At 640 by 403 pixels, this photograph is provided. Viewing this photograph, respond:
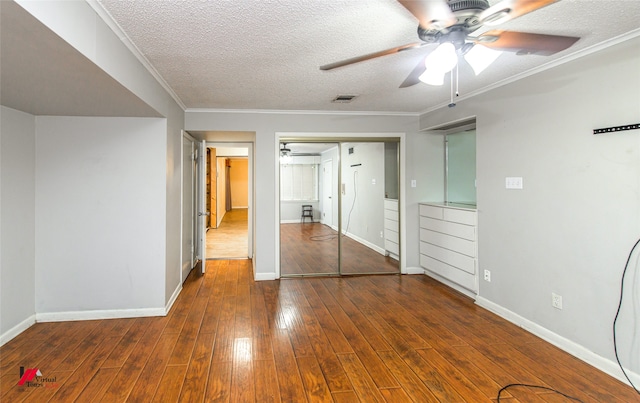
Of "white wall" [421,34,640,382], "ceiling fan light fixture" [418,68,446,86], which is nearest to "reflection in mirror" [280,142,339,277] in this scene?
"white wall" [421,34,640,382]

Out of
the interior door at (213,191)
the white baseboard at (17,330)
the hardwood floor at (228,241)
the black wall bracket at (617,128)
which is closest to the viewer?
the black wall bracket at (617,128)

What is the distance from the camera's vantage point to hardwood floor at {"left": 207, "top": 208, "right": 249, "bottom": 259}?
253 inches

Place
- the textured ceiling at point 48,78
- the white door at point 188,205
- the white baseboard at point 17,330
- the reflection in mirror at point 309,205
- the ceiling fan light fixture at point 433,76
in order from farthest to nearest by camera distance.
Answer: the reflection in mirror at point 309,205 → the white door at point 188,205 → the white baseboard at point 17,330 → the ceiling fan light fixture at point 433,76 → the textured ceiling at point 48,78

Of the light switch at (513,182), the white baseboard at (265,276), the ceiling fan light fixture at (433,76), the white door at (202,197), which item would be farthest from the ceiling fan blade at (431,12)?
the white door at (202,197)

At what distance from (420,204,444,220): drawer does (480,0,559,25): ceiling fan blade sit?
3.09 m

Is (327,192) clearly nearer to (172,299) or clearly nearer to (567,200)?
(172,299)

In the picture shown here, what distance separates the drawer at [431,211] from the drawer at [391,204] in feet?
1.26

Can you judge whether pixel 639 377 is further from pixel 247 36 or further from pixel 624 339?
pixel 247 36

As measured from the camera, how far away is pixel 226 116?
183 inches

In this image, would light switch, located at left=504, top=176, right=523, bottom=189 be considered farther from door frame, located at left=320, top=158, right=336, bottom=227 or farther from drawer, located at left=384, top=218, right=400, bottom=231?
door frame, located at left=320, top=158, right=336, bottom=227

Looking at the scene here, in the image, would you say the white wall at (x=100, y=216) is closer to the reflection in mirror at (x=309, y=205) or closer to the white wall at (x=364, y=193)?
the reflection in mirror at (x=309, y=205)

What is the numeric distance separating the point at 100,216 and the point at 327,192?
10.1ft

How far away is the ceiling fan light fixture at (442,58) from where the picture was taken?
1.74 m

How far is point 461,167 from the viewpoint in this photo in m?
4.84
